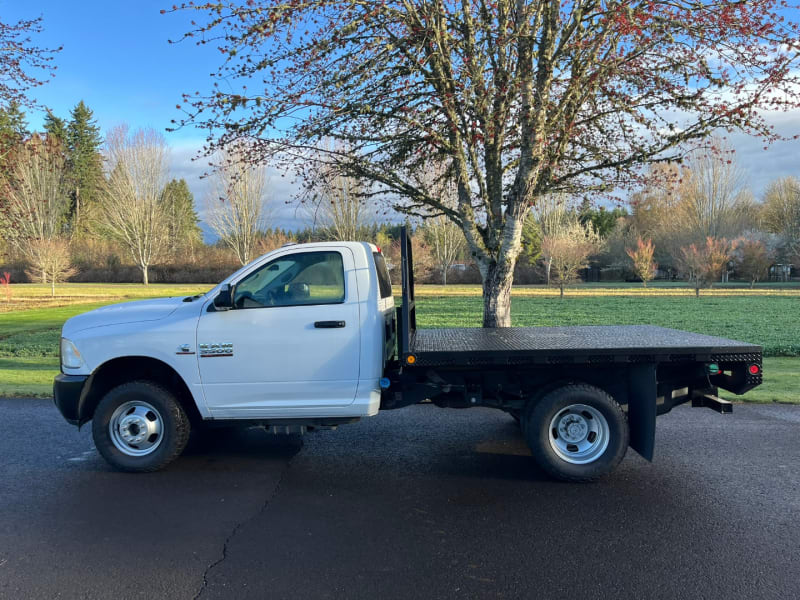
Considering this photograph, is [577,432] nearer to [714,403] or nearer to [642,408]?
[642,408]

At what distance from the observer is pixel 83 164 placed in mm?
70250

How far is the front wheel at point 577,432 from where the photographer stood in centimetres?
499

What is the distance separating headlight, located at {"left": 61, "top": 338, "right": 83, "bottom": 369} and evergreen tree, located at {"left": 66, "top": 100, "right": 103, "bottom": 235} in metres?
70.3

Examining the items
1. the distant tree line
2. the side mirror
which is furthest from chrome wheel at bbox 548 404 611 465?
the distant tree line

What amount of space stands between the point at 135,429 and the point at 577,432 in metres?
4.09

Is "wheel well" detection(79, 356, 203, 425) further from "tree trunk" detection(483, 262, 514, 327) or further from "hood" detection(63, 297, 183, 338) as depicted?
"tree trunk" detection(483, 262, 514, 327)

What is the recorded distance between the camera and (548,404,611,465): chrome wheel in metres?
5.06

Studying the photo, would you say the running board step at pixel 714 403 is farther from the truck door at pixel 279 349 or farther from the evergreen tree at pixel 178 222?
the evergreen tree at pixel 178 222

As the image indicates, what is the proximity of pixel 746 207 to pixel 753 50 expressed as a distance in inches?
2470

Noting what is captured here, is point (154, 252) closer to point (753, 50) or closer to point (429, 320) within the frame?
point (429, 320)

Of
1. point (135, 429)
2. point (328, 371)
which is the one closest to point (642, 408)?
point (328, 371)

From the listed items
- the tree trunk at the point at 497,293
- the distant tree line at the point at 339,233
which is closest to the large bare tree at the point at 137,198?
the distant tree line at the point at 339,233

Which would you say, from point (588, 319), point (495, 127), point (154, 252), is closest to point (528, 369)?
point (495, 127)

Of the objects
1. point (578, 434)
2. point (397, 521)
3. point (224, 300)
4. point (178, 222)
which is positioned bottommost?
point (397, 521)
